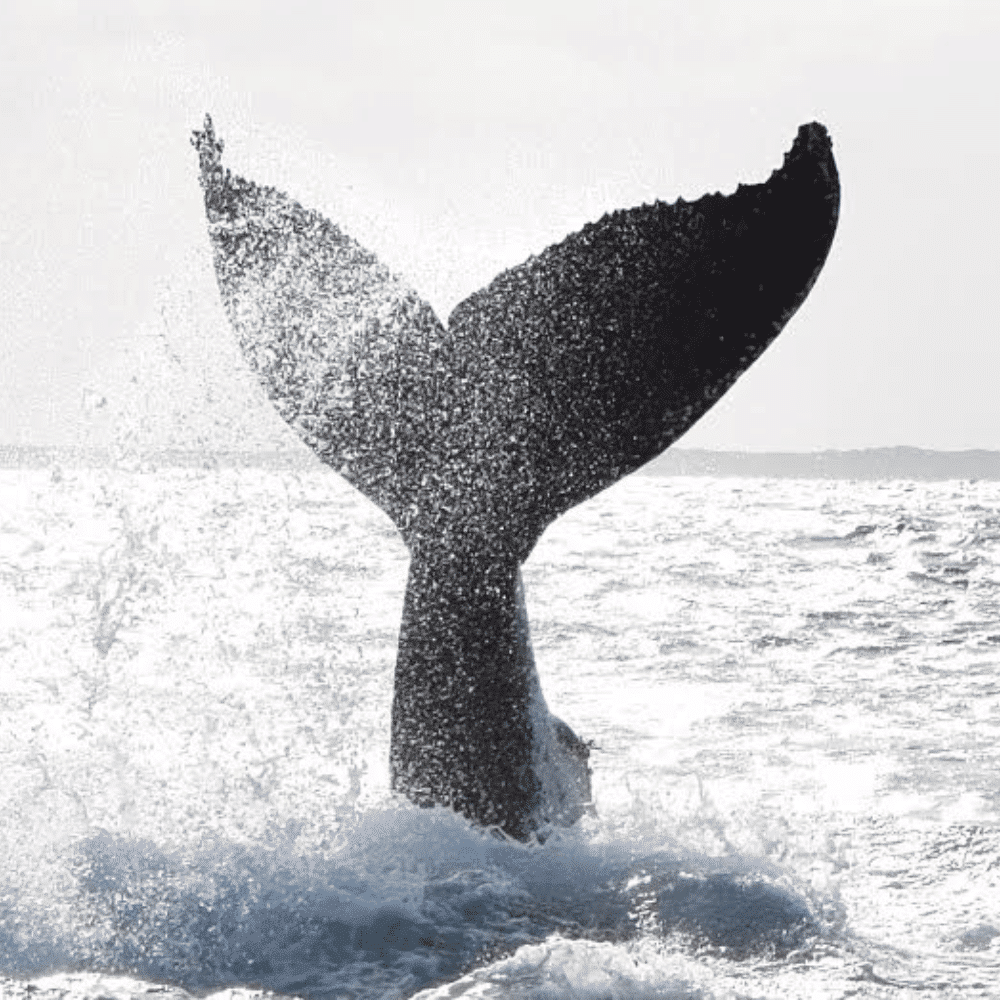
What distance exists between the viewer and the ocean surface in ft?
14.1

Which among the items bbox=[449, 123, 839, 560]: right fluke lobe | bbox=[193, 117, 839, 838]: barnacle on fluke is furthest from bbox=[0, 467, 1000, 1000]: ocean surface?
bbox=[449, 123, 839, 560]: right fluke lobe

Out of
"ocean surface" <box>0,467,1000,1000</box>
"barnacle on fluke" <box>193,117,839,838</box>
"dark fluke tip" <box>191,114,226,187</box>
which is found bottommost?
"ocean surface" <box>0,467,1000,1000</box>

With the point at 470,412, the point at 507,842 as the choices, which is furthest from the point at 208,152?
the point at 507,842

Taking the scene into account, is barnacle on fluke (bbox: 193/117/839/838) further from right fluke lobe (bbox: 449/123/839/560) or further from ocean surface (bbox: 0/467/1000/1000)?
ocean surface (bbox: 0/467/1000/1000)

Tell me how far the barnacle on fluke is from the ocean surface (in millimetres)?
283

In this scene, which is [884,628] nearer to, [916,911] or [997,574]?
[997,574]

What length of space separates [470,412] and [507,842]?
123cm

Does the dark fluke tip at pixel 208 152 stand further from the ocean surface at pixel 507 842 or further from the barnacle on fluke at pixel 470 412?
the ocean surface at pixel 507 842

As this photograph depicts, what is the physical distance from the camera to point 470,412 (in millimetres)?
4500

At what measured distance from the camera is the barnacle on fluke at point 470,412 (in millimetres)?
4156

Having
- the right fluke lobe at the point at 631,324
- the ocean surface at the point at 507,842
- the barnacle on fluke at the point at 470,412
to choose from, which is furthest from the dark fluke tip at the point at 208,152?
the ocean surface at the point at 507,842

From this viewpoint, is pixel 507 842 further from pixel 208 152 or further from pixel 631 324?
pixel 208 152

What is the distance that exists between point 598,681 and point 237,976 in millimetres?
Answer: 7636

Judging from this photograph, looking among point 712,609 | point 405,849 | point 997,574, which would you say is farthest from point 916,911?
point 997,574
